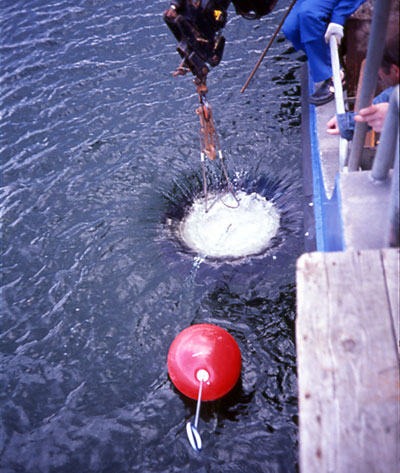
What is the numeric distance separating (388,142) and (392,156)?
152mm

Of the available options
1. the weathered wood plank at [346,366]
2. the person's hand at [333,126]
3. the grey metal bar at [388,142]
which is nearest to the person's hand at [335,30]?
the person's hand at [333,126]

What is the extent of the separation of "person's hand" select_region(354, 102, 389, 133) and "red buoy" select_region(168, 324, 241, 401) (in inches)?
95.0

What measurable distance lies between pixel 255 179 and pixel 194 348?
3247mm

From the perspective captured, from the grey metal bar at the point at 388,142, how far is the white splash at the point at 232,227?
10.9 feet

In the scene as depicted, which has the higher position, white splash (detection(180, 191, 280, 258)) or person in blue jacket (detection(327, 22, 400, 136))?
person in blue jacket (detection(327, 22, 400, 136))

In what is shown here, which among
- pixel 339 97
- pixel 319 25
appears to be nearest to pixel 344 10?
pixel 319 25

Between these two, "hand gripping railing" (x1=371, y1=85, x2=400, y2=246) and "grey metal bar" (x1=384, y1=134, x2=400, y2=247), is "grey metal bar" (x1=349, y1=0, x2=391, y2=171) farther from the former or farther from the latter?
"grey metal bar" (x1=384, y1=134, x2=400, y2=247)

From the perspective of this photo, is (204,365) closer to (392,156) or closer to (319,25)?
(392,156)

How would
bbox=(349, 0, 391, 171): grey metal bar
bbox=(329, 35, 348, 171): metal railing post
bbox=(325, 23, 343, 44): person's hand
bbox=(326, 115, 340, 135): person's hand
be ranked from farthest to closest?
bbox=(325, 23, 343, 44): person's hand < bbox=(326, 115, 340, 135): person's hand < bbox=(329, 35, 348, 171): metal railing post < bbox=(349, 0, 391, 171): grey metal bar

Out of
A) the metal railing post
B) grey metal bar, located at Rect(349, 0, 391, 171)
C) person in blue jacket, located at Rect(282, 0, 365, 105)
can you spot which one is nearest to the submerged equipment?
the metal railing post

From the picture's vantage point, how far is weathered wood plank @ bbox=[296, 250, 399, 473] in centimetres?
165

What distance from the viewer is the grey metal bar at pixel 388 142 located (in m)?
2.09

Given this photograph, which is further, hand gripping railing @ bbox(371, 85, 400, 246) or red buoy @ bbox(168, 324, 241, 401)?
red buoy @ bbox(168, 324, 241, 401)

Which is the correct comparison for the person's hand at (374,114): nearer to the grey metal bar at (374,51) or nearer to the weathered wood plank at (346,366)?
the grey metal bar at (374,51)
